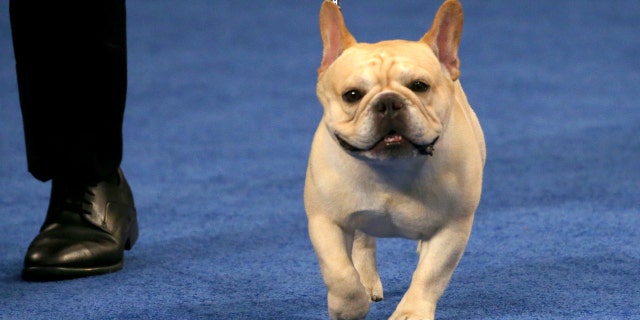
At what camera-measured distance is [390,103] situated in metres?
1.48

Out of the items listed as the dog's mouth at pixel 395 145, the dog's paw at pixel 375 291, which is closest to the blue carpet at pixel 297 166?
the dog's paw at pixel 375 291

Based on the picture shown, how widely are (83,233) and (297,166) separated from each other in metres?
1.29

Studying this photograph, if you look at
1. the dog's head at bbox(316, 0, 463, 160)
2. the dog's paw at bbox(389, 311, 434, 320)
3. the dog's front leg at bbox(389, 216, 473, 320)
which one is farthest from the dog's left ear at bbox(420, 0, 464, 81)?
the dog's paw at bbox(389, 311, 434, 320)

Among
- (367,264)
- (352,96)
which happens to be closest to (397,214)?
(352,96)

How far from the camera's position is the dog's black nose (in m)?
1.48

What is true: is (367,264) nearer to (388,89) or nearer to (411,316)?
(411,316)

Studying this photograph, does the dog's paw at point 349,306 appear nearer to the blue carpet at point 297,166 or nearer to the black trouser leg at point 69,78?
the blue carpet at point 297,166

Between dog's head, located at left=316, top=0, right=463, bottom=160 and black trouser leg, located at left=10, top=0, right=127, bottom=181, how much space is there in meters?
0.76

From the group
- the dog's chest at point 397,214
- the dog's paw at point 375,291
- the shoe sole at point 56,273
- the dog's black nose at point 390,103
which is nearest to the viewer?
the dog's black nose at point 390,103

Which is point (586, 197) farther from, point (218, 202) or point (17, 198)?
point (17, 198)

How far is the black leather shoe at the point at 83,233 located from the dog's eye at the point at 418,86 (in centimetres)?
92

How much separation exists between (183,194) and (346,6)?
3.12m

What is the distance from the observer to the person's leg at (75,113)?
2197 mm

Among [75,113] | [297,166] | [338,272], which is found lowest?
[297,166]
